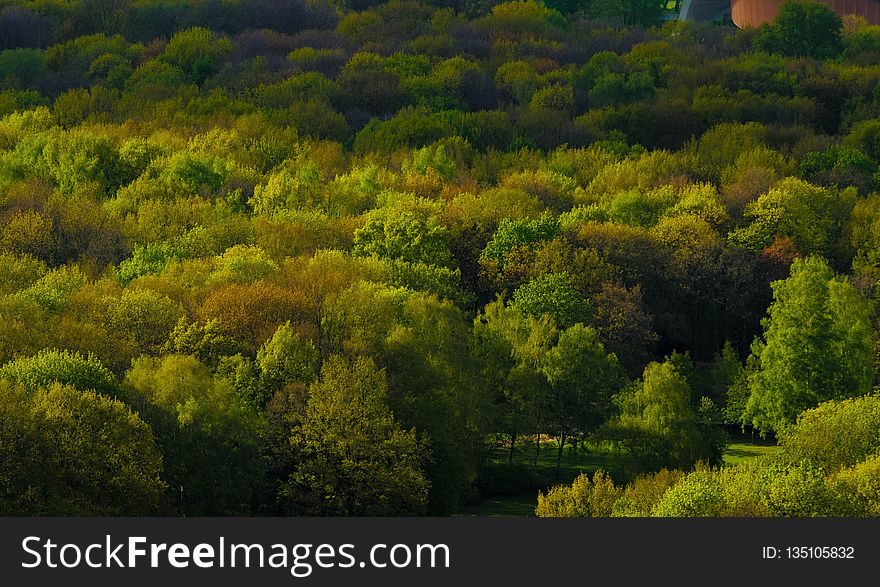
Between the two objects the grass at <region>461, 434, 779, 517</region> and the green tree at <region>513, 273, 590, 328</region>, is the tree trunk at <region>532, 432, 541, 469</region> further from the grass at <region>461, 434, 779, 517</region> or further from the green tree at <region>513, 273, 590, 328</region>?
the green tree at <region>513, 273, 590, 328</region>

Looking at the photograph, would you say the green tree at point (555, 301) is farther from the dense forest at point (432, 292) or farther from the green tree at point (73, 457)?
the green tree at point (73, 457)

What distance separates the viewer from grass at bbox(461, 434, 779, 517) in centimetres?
9631

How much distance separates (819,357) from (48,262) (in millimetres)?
47071

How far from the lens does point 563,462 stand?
107m

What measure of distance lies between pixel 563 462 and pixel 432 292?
47.9 ft

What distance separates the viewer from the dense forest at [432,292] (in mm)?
85500

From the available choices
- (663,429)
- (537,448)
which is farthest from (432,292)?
(663,429)

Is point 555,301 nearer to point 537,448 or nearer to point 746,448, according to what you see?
point 537,448

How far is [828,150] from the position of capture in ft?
543

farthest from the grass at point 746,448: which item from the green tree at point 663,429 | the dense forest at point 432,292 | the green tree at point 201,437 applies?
the green tree at point 201,437

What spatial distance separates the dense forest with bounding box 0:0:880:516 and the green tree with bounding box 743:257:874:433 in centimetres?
16

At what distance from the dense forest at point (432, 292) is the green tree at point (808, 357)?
0.16 m

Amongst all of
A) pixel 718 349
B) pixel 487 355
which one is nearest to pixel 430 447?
pixel 487 355

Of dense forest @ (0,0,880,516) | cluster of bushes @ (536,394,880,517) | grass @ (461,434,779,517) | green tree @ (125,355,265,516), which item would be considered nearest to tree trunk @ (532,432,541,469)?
grass @ (461,434,779,517)
